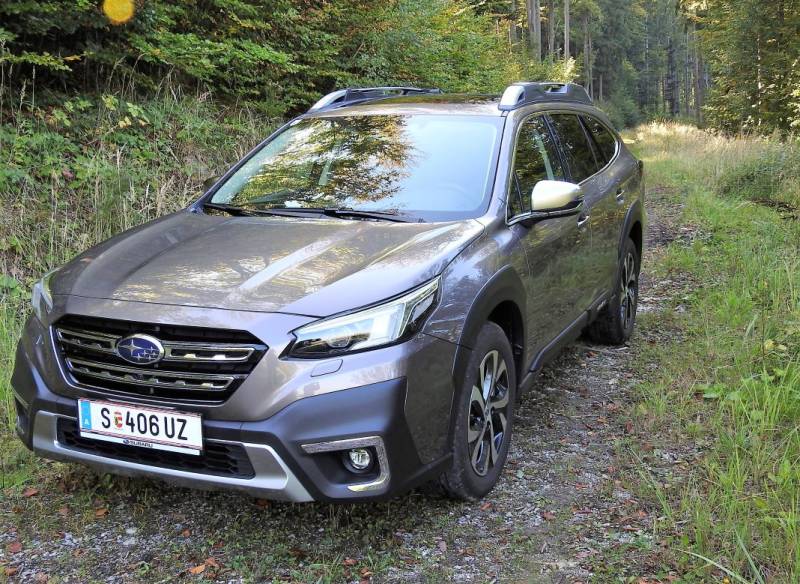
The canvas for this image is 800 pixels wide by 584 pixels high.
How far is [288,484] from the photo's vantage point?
95.2 inches

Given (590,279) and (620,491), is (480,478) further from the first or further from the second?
(590,279)

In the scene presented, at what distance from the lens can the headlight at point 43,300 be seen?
111 inches

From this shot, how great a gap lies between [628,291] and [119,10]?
5459mm

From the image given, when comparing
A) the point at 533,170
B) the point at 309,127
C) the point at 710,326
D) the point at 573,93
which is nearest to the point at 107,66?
the point at 309,127

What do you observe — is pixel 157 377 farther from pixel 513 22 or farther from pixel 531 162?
pixel 513 22

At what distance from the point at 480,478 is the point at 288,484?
101 centimetres

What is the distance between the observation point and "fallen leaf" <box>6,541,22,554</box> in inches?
110

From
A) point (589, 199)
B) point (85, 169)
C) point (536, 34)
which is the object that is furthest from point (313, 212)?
point (536, 34)

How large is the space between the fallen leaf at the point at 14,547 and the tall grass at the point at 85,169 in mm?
1726

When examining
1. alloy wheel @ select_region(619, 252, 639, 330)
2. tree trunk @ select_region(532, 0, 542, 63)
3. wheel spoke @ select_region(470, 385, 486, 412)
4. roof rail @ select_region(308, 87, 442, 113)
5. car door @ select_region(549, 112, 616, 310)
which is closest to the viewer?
wheel spoke @ select_region(470, 385, 486, 412)

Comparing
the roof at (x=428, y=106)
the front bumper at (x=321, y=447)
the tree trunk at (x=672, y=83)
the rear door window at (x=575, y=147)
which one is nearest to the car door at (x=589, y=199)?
the rear door window at (x=575, y=147)

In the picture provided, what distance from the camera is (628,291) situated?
5.45 metres

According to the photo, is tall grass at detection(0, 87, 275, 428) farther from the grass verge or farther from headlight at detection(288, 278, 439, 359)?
headlight at detection(288, 278, 439, 359)

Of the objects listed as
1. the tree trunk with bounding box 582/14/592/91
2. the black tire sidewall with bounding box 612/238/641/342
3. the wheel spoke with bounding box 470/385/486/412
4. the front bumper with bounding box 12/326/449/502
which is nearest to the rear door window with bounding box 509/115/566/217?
the wheel spoke with bounding box 470/385/486/412
